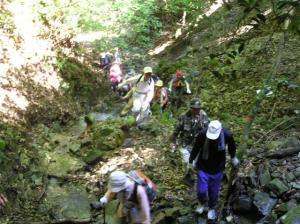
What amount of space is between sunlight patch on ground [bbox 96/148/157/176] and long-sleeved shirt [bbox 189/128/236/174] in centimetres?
309

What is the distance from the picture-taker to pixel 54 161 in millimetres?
9758

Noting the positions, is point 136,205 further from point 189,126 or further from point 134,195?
point 189,126

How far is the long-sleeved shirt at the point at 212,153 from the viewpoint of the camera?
625 centimetres

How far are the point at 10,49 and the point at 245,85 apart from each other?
6658 mm

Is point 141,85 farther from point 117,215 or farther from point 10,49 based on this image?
point 117,215

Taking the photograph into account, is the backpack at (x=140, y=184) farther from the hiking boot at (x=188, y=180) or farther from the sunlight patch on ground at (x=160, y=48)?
the sunlight patch on ground at (x=160, y=48)

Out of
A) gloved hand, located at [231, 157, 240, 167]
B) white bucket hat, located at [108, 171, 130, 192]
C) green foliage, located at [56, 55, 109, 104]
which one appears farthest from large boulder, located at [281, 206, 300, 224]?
→ green foliage, located at [56, 55, 109, 104]

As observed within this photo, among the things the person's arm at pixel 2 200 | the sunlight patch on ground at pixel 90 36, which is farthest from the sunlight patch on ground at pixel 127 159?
the sunlight patch on ground at pixel 90 36

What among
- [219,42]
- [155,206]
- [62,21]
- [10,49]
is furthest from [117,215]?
[219,42]

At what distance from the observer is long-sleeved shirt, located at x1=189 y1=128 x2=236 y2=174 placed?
6246 mm

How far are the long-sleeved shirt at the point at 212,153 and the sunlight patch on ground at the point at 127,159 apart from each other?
10.1 feet

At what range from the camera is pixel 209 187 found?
6699 millimetres

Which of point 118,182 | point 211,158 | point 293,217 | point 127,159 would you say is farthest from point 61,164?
point 293,217

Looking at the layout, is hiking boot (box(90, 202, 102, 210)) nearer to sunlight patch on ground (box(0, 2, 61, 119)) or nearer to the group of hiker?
the group of hiker
